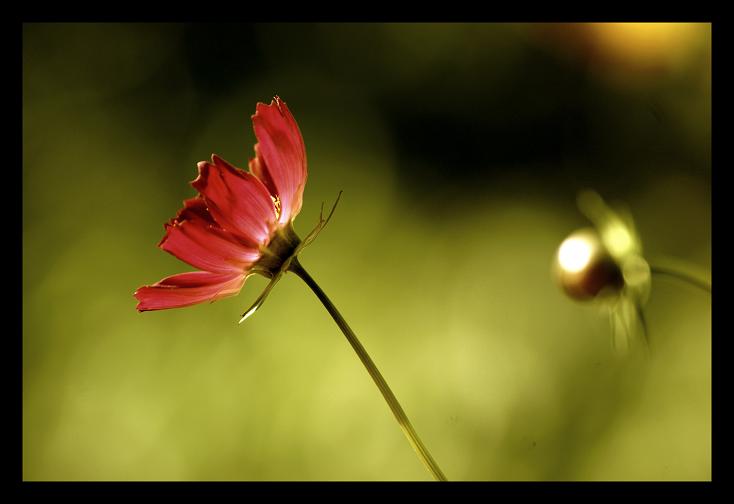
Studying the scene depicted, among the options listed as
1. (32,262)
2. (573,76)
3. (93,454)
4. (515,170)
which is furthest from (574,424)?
(32,262)

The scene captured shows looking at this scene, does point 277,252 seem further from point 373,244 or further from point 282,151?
point 373,244

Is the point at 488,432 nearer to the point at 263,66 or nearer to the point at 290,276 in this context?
the point at 290,276

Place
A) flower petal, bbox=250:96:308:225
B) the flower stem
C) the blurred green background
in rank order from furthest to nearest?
the blurred green background < flower petal, bbox=250:96:308:225 < the flower stem

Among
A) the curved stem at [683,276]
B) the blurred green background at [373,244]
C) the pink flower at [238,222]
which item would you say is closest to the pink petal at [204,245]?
the pink flower at [238,222]

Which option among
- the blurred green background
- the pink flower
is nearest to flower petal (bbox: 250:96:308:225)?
the pink flower

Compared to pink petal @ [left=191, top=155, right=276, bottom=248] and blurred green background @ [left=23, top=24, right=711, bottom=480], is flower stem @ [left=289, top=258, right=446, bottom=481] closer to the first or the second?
pink petal @ [left=191, top=155, right=276, bottom=248]


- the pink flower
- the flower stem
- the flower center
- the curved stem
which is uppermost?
the pink flower

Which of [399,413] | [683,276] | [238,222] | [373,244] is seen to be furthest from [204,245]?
[373,244]
